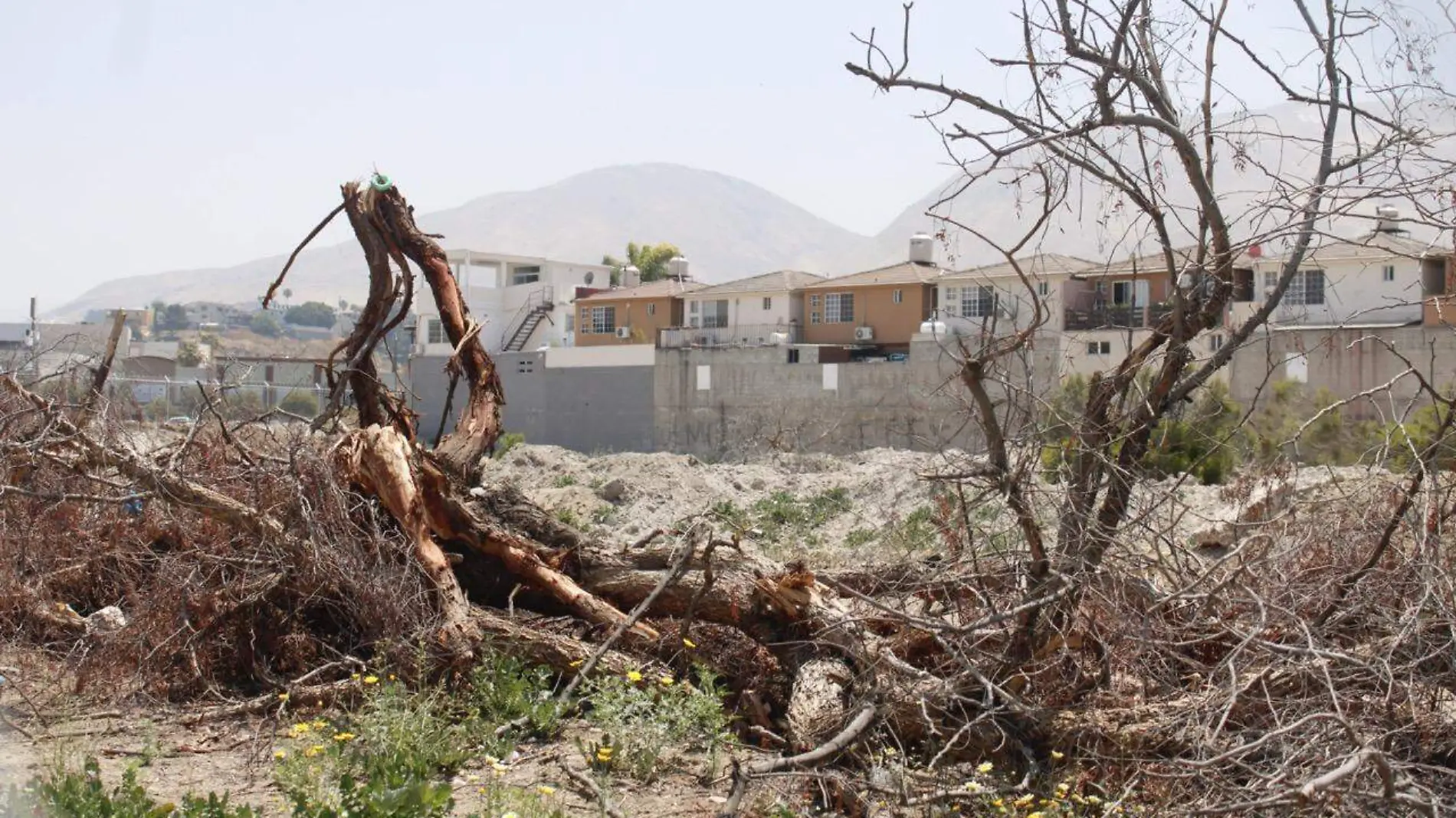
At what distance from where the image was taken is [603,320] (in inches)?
2047

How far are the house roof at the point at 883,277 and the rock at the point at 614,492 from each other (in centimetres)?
2069

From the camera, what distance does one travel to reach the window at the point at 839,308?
45.2 meters

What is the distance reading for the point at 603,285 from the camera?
62.2m

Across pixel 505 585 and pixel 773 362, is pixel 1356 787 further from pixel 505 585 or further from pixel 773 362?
pixel 773 362

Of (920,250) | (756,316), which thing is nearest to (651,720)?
(756,316)

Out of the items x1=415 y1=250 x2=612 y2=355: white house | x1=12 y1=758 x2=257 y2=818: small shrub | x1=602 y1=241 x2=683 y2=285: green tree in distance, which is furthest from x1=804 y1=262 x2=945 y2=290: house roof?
x1=12 y1=758 x2=257 y2=818: small shrub

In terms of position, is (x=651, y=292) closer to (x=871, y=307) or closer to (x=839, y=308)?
(x=839, y=308)

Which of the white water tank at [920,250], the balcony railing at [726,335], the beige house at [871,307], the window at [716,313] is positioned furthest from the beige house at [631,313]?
the white water tank at [920,250]

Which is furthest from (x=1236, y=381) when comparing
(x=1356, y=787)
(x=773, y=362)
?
(x=1356, y=787)

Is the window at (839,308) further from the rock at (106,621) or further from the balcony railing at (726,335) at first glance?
the rock at (106,621)

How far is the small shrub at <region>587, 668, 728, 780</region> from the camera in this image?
19.1 feet

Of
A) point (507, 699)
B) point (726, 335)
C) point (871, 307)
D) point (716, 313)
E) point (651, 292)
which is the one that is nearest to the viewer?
point (507, 699)

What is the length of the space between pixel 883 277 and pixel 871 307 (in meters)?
1.03

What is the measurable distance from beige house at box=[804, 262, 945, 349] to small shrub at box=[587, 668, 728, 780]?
3534 centimetres
